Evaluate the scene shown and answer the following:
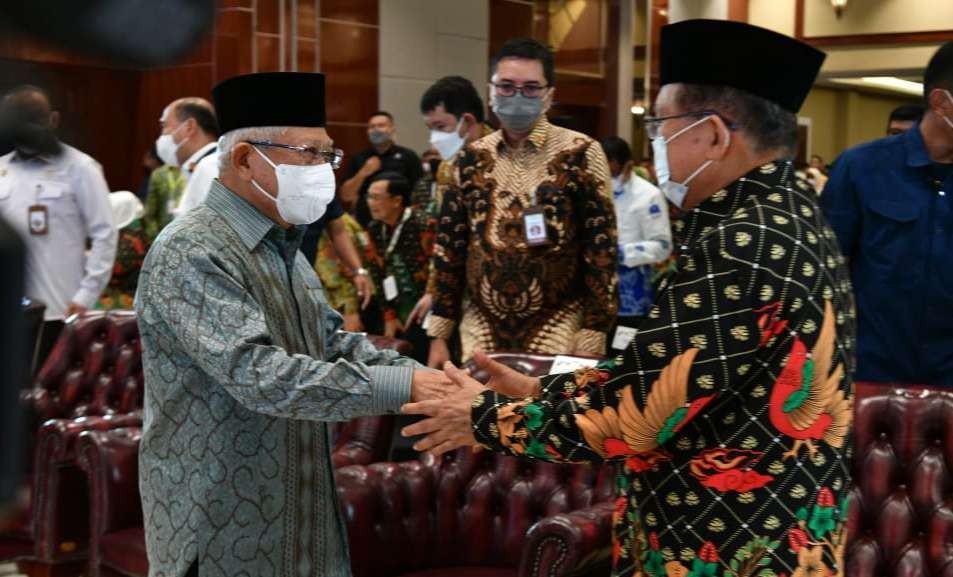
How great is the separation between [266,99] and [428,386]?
61cm

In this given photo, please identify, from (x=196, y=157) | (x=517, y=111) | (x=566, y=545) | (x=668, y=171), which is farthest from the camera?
(x=196, y=157)

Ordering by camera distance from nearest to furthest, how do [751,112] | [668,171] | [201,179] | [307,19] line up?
[751,112]
[668,171]
[201,179]
[307,19]

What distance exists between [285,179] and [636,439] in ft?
2.84

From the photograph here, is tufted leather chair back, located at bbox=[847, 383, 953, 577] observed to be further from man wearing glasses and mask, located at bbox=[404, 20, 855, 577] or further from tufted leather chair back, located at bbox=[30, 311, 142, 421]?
tufted leather chair back, located at bbox=[30, 311, 142, 421]

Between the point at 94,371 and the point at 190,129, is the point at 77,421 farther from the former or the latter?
the point at 190,129

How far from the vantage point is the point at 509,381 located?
216cm

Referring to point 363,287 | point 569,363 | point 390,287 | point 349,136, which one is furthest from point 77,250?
point 349,136

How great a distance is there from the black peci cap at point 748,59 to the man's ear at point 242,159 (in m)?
0.83

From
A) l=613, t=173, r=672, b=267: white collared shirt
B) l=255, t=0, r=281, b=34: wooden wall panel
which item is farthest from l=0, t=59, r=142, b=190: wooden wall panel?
l=255, t=0, r=281, b=34: wooden wall panel

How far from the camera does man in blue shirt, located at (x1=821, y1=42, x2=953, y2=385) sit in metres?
3.17

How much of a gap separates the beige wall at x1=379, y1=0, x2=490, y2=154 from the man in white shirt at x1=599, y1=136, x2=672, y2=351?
13.3ft

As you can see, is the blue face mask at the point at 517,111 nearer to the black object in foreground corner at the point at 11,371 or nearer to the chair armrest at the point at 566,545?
the chair armrest at the point at 566,545

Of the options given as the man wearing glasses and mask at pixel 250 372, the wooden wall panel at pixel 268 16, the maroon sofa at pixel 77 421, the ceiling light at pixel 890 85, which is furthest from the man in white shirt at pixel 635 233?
the ceiling light at pixel 890 85

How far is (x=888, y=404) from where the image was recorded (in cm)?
282
